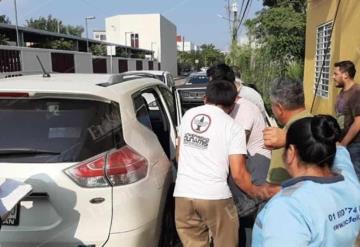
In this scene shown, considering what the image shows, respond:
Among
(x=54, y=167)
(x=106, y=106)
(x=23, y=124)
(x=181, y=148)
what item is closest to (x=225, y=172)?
(x=181, y=148)

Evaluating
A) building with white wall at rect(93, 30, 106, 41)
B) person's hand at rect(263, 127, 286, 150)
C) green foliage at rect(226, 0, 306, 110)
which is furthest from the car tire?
building with white wall at rect(93, 30, 106, 41)

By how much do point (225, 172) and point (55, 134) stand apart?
3.86 feet

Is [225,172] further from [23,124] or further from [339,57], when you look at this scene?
[339,57]

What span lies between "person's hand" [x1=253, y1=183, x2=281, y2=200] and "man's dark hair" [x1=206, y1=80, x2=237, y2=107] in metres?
0.65

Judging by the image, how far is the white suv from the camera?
288 centimetres

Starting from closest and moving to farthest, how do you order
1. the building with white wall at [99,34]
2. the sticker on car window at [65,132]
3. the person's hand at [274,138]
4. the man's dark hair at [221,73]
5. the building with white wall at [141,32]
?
the person's hand at [274,138] < the sticker on car window at [65,132] < the man's dark hair at [221,73] < the building with white wall at [141,32] < the building with white wall at [99,34]

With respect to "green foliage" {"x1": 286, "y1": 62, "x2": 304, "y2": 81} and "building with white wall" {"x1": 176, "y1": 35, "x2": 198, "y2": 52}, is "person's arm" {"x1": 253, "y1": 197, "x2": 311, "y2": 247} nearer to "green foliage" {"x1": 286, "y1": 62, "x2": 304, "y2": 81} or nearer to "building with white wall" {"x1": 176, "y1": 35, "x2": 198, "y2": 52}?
"green foliage" {"x1": 286, "y1": 62, "x2": 304, "y2": 81}

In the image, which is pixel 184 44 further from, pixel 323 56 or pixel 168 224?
pixel 168 224

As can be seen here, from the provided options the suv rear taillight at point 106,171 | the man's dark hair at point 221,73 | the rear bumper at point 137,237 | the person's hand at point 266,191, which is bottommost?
the rear bumper at point 137,237

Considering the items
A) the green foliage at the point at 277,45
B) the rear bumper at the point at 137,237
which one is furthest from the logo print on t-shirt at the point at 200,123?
the green foliage at the point at 277,45

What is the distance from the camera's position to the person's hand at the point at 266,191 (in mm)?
3035

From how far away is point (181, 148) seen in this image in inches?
133

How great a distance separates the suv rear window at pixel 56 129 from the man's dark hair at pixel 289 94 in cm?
109

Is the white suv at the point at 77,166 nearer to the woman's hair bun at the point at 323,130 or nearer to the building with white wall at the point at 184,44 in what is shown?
the woman's hair bun at the point at 323,130
